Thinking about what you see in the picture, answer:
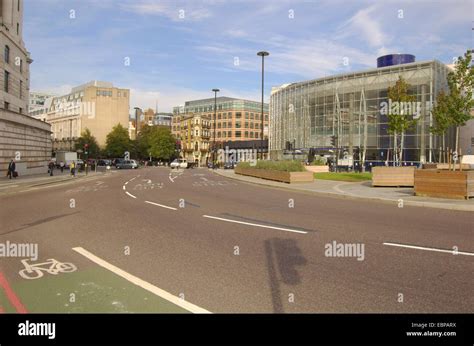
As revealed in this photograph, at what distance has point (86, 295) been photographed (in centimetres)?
464

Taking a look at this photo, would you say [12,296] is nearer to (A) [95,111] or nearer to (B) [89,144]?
(B) [89,144]

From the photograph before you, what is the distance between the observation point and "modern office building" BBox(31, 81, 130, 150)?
11769 cm

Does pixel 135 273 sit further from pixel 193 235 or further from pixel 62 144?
pixel 62 144

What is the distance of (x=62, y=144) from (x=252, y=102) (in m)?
69.2

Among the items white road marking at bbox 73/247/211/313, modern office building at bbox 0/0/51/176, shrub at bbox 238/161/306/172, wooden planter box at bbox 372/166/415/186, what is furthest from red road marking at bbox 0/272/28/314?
modern office building at bbox 0/0/51/176

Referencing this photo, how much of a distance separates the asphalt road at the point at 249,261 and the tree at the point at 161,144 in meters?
92.3

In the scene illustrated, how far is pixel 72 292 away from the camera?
475 cm

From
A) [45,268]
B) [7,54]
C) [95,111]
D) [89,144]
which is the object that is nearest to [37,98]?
[95,111]

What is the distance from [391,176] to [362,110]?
36378 millimetres

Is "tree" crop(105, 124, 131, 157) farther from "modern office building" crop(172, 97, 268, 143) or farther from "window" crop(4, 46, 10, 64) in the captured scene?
"window" crop(4, 46, 10, 64)

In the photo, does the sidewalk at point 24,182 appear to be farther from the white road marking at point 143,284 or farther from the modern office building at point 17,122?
the white road marking at point 143,284

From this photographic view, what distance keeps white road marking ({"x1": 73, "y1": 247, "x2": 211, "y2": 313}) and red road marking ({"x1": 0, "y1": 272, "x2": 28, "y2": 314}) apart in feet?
4.33

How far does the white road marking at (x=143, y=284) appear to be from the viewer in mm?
4250

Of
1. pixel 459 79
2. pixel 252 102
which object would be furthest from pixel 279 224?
pixel 252 102
